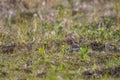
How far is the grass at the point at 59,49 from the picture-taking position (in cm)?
496

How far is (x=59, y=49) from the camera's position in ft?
18.6

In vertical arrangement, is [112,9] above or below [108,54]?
above

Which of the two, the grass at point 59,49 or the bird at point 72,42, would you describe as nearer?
the grass at point 59,49

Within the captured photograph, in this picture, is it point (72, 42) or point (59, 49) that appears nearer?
point (59, 49)

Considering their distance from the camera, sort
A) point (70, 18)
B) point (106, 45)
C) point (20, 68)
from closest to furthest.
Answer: point (20, 68) → point (106, 45) → point (70, 18)

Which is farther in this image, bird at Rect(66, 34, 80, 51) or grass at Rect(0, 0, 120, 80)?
bird at Rect(66, 34, 80, 51)

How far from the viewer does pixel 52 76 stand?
188 inches

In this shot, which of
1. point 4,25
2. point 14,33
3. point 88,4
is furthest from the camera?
point 88,4

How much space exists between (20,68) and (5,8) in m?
2.93

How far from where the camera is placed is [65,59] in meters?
5.33

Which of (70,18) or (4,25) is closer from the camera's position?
(4,25)

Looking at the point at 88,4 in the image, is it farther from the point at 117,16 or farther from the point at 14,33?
the point at 14,33

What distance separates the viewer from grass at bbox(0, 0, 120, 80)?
4965mm

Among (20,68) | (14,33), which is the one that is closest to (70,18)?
(14,33)
